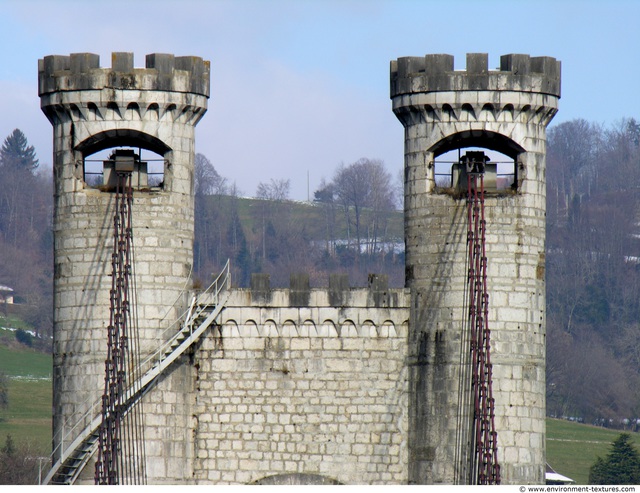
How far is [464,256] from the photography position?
165 ft

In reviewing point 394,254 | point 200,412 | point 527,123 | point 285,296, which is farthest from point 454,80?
point 394,254

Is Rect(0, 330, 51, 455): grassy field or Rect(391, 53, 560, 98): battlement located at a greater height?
Rect(391, 53, 560, 98): battlement

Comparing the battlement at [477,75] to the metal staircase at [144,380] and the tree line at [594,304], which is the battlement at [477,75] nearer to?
the metal staircase at [144,380]

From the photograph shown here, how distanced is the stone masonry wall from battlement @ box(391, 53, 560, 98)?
19.1ft

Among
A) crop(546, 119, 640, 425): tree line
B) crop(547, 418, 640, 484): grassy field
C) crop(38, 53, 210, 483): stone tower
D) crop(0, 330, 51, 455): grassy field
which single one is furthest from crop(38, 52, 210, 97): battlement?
crop(546, 119, 640, 425): tree line

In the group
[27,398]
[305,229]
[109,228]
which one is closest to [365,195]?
[305,229]

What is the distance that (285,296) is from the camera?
51281 mm

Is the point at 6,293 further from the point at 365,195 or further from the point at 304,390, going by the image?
the point at 304,390

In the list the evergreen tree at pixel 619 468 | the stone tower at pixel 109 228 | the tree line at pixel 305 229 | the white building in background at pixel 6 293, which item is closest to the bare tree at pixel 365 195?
the tree line at pixel 305 229

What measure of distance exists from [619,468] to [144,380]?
1662 inches

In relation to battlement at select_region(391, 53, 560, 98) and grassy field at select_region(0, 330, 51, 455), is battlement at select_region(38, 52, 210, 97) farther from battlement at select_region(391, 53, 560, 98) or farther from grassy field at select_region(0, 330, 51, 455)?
grassy field at select_region(0, 330, 51, 455)

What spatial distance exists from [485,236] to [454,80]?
4.28 metres

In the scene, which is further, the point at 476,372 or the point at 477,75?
the point at 477,75

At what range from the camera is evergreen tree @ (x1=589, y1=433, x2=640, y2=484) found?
8668 centimetres
